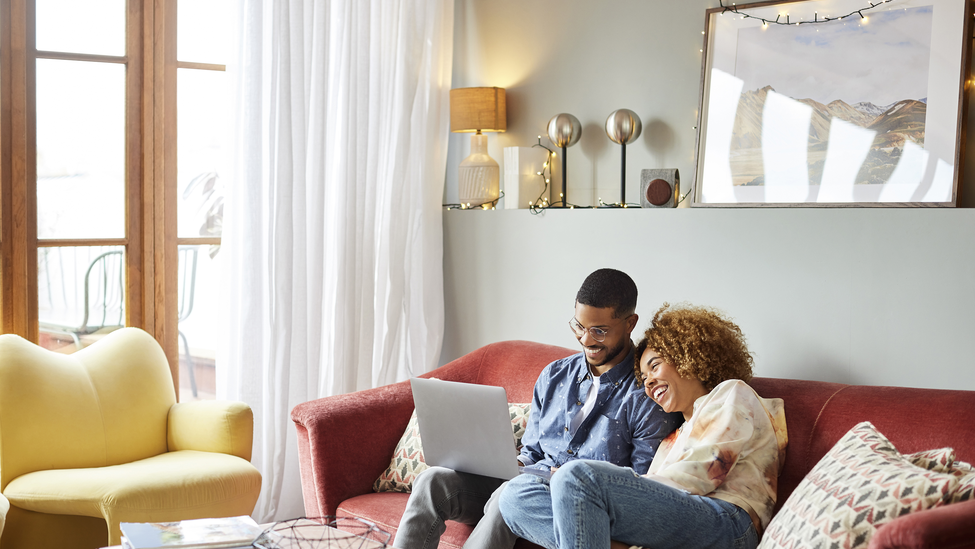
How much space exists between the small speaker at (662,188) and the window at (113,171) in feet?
5.16

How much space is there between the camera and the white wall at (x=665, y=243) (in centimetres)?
218

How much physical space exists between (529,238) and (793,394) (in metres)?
1.28

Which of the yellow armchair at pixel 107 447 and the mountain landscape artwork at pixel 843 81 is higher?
the mountain landscape artwork at pixel 843 81

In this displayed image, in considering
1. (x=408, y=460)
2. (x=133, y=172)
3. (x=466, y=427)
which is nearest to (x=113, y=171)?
(x=133, y=172)

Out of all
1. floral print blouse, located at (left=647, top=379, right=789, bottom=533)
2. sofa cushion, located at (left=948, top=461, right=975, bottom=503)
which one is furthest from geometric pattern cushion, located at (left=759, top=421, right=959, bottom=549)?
floral print blouse, located at (left=647, top=379, right=789, bottom=533)

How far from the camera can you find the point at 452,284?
Result: 346cm

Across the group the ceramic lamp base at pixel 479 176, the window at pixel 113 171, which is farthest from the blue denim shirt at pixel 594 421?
the window at pixel 113 171

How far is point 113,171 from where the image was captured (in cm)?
313

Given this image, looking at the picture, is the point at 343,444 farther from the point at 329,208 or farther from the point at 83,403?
the point at 329,208

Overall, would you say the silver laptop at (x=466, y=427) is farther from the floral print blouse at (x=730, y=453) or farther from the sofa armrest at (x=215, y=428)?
the sofa armrest at (x=215, y=428)

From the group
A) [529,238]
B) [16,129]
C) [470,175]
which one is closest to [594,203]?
[529,238]

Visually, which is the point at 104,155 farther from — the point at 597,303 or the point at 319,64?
the point at 597,303

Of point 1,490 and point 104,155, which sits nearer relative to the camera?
point 1,490

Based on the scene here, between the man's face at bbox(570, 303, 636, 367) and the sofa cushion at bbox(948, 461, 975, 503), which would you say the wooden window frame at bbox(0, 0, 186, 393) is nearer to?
the man's face at bbox(570, 303, 636, 367)
